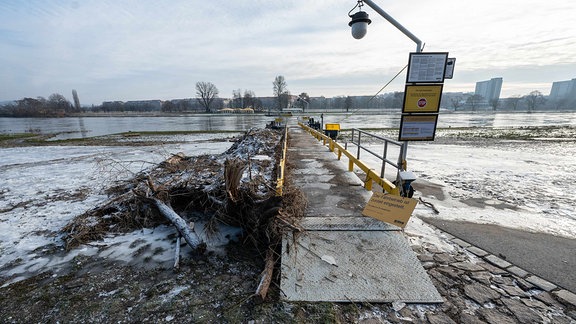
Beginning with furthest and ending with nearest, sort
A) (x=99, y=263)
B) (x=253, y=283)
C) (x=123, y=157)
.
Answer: (x=123, y=157) → (x=99, y=263) → (x=253, y=283)

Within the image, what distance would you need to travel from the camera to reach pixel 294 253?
3172 mm

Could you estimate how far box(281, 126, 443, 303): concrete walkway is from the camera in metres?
2.69

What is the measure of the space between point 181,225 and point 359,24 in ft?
15.8

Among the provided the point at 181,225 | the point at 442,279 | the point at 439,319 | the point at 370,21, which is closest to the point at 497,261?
the point at 442,279

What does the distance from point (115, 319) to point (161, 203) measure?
242 cm

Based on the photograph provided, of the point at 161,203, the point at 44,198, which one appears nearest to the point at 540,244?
the point at 161,203

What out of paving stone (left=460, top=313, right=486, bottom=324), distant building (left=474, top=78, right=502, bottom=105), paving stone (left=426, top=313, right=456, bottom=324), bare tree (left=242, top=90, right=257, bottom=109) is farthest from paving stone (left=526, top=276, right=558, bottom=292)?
distant building (left=474, top=78, right=502, bottom=105)

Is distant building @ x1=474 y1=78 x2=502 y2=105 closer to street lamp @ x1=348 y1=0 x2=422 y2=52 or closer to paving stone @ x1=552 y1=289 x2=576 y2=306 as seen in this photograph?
street lamp @ x1=348 y1=0 x2=422 y2=52

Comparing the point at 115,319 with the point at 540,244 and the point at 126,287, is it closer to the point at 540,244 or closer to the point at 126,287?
the point at 126,287

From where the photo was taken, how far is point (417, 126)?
432 cm

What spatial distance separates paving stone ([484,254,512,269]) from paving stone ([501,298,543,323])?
2.32 ft

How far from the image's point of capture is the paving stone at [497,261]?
3.23m

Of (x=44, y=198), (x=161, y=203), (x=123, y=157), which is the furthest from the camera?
(x=123, y=157)

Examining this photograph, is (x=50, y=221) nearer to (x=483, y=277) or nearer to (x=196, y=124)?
(x=483, y=277)
